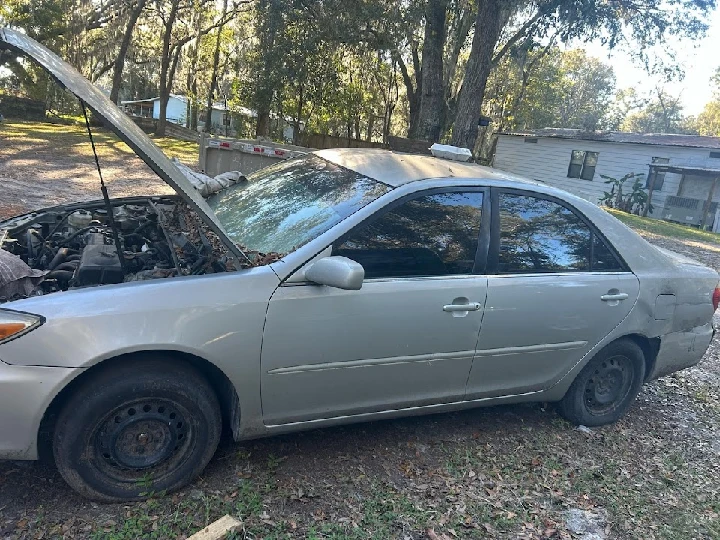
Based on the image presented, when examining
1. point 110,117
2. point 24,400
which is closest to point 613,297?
point 110,117

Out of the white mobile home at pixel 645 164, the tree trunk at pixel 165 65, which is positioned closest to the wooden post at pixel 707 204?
the white mobile home at pixel 645 164

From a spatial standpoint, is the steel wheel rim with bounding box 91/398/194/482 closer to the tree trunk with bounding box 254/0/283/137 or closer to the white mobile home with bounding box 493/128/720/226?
the tree trunk with bounding box 254/0/283/137

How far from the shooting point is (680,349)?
4.20m

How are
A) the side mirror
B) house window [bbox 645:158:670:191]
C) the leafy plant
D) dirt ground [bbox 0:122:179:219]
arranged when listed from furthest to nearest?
Answer: house window [bbox 645:158:670:191] < the leafy plant < dirt ground [bbox 0:122:179:219] < the side mirror

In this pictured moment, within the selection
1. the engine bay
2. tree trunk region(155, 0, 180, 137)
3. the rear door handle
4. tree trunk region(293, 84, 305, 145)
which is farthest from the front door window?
tree trunk region(155, 0, 180, 137)

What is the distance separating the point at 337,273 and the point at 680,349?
2.95 metres

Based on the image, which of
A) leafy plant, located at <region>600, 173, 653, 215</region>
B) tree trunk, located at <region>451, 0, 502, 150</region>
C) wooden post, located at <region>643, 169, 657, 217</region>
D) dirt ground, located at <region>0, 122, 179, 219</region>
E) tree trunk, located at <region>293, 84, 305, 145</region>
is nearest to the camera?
dirt ground, located at <region>0, 122, 179, 219</region>

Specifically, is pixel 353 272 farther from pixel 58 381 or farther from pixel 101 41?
pixel 101 41

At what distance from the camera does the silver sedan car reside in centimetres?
253

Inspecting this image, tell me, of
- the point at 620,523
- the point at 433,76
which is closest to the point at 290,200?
the point at 620,523

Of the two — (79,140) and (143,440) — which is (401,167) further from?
(79,140)

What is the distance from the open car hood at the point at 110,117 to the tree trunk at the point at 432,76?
15.3 metres

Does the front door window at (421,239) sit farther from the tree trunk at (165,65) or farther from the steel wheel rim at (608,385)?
the tree trunk at (165,65)

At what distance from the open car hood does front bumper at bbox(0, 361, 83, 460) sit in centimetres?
91
